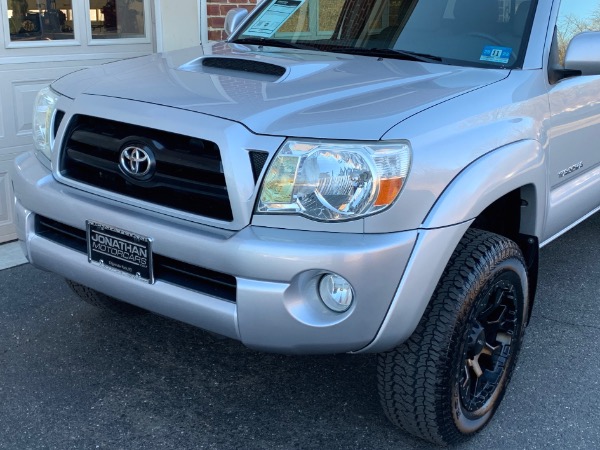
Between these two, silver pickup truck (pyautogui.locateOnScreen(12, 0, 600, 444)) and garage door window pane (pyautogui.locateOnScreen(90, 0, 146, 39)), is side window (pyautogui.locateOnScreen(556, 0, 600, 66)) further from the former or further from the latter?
garage door window pane (pyautogui.locateOnScreen(90, 0, 146, 39))

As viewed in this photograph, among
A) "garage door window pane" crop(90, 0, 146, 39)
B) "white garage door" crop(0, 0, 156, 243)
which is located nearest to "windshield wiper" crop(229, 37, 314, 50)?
"white garage door" crop(0, 0, 156, 243)

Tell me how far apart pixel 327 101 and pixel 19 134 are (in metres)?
2.98

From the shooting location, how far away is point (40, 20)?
200 inches

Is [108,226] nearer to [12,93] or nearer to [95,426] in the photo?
[95,426]

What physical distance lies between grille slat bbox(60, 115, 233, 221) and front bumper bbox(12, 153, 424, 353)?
8 centimetres

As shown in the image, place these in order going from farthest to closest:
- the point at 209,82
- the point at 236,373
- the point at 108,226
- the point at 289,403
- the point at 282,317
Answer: the point at 236,373 < the point at 289,403 < the point at 209,82 < the point at 108,226 < the point at 282,317

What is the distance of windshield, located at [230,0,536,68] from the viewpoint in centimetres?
328

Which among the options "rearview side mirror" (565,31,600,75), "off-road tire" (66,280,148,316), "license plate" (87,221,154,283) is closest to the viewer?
"license plate" (87,221,154,283)

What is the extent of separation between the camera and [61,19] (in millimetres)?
5223

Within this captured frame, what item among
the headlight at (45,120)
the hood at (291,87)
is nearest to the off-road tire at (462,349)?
the hood at (291,87)

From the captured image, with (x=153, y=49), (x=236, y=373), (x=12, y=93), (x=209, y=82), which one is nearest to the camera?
(x=209, y=82)

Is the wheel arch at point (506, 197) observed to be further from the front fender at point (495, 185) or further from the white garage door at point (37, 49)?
the white garage door at point (37, 49)

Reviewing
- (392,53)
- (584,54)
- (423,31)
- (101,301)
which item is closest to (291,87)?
(392,53)

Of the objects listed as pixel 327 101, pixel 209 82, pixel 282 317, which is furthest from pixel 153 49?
pixel 282 317
